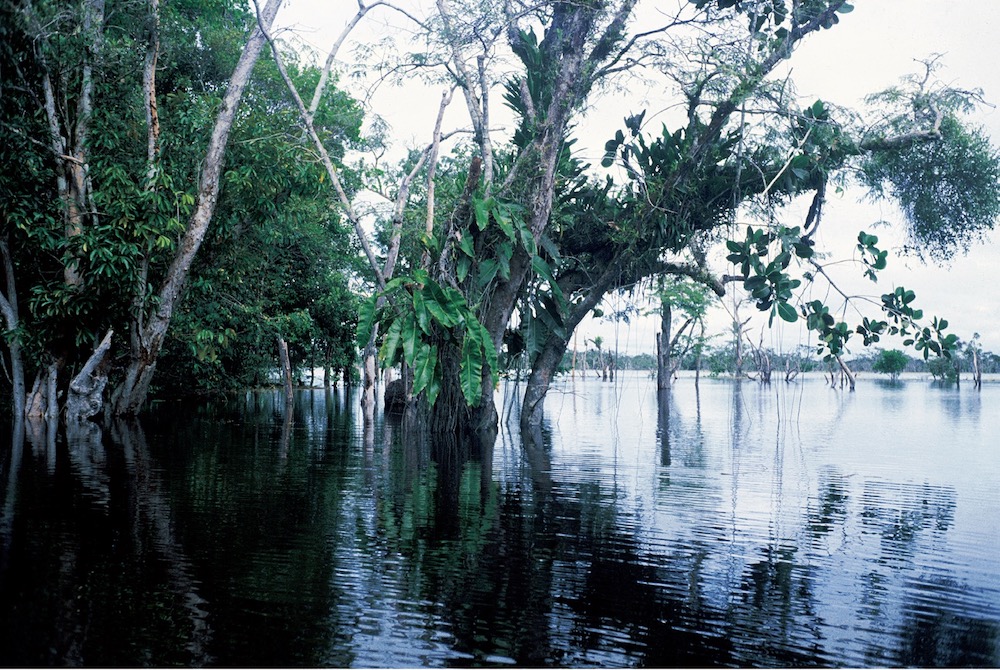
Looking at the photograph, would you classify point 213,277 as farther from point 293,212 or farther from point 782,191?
point 782,191

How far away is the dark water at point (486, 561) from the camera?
3.96 m

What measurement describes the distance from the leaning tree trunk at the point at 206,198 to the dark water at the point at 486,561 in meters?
4.98

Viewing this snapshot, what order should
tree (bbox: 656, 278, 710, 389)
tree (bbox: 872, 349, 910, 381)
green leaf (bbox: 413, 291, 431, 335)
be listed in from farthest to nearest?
1. tree (bbox: 872, 349, 910, 381)
2. tree (bbox: 656, 278, 710, 389)
3. green leaf (bbox: 413, 291, 431, 335)

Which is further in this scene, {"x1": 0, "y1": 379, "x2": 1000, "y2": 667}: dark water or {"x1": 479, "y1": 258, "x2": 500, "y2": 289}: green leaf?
{"x1": 479, "y1": 258, "x2": 500, "y2": 289}: green leaf

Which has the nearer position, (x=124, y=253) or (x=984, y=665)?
(x=984, y=665)

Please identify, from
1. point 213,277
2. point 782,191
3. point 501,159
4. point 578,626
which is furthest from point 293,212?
point 578,626

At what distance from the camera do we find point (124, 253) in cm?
1465

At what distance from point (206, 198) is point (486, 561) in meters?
12.1

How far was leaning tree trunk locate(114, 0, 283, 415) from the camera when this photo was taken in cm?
1572

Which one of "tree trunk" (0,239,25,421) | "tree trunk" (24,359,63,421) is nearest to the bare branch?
"tree trunk" (0,239,25,421)

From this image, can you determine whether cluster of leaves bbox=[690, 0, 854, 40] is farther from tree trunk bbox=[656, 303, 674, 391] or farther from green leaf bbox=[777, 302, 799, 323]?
tree trunk bbox=[656, 303, 674, 391]

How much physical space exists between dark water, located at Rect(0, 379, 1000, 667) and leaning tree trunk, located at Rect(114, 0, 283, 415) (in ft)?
16.3

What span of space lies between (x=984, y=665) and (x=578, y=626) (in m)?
Result: 1.78

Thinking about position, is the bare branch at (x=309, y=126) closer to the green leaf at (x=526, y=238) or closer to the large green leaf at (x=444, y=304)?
the large green leaf at (x=444, y=304)
